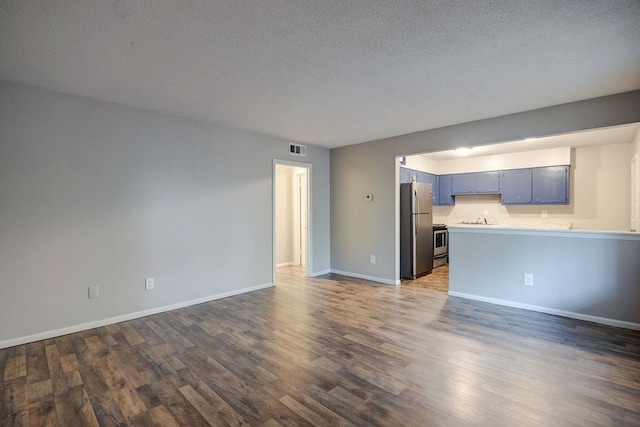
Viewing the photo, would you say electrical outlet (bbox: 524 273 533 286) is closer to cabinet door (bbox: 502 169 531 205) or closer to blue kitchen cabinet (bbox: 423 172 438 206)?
cabinet door (bbox: 502 169 531 205)

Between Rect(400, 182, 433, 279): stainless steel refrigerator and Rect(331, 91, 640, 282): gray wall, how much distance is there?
0.44m

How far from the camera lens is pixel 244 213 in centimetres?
451

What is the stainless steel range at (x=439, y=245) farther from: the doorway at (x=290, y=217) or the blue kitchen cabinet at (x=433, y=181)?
the doorway at (x=290, y=217)

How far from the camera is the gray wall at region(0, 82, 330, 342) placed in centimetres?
281

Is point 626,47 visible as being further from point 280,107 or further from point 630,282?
point 280,107

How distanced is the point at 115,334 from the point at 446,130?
4.72 metres

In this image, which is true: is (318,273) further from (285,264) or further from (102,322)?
(102,322)

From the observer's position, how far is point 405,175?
5.78 meters

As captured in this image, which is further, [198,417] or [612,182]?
[612,182]

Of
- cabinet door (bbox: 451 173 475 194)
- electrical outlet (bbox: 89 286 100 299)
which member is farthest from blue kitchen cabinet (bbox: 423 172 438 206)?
electrical outlet (bbox: 89 286 100 299)

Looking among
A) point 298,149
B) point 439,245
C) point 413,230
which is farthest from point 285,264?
point 439,245

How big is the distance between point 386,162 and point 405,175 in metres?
0.90

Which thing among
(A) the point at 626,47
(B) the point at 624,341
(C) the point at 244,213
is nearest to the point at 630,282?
(B) the point at 624,341

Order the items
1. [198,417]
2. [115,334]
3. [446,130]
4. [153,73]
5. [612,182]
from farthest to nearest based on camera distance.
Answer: [612,182] < [446,130] < [115,334] < [153,73] < [198,417]
